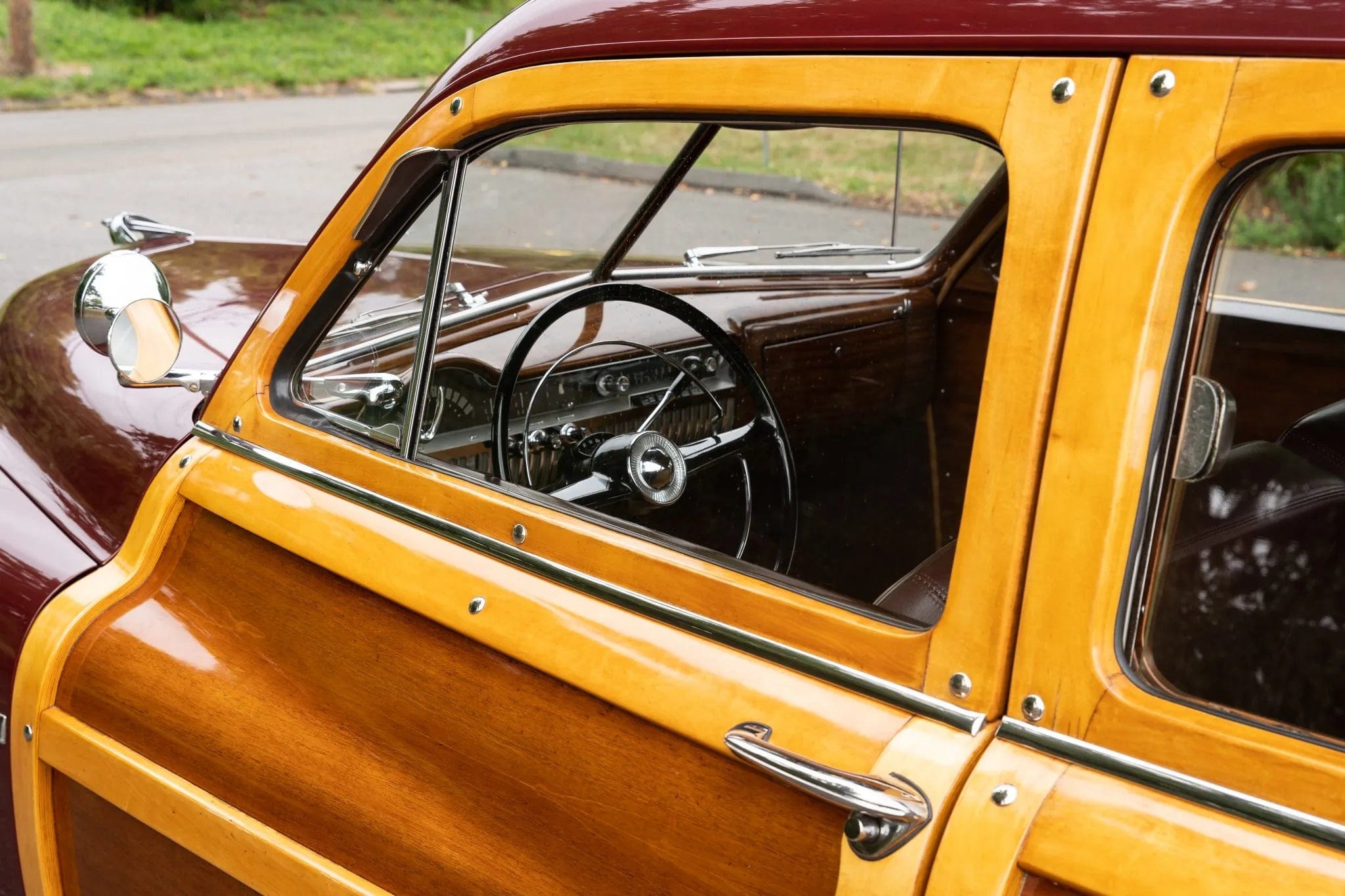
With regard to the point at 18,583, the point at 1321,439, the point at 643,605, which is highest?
the point at 1321,439

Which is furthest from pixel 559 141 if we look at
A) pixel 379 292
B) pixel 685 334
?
pixel 685 334

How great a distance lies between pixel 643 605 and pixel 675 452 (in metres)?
0.56

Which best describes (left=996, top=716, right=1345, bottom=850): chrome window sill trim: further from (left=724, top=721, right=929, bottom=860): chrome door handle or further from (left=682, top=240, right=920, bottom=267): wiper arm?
(left=682, top=240, right=920, bottom=267): wiper arm

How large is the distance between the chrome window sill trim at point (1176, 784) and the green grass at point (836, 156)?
60 centimetres

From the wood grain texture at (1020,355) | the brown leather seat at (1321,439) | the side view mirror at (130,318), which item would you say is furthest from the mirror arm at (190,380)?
the brown leather seat at (1321,439)

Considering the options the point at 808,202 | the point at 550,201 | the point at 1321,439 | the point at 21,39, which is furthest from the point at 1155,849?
the point at 21,39

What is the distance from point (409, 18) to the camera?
2175cm

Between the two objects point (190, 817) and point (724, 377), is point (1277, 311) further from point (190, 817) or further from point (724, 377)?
point (190, 817)

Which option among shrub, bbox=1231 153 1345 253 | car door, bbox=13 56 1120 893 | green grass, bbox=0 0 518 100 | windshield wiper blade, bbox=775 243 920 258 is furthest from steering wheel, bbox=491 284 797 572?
green grass, bbox=0 0 518 100

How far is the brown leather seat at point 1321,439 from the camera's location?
1.40m

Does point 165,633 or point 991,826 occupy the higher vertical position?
point 991,826

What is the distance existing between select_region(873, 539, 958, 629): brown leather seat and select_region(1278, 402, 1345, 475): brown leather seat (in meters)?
0.42

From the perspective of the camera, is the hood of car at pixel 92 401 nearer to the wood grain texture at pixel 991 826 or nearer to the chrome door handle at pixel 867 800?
the chrome door handle at pixel 867 800

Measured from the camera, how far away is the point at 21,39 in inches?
532
